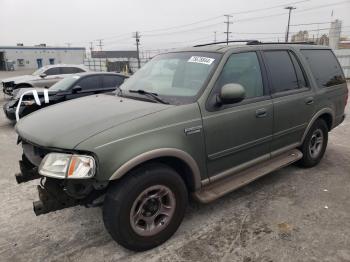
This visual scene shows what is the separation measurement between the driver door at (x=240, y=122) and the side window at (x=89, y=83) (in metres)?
6.12

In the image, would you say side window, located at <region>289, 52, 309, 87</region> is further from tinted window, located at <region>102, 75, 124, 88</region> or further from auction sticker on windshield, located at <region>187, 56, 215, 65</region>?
tinted window, located at <region>102, 75, 124, 88</region>

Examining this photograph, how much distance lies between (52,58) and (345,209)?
62470mm

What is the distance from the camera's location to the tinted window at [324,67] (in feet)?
15.4

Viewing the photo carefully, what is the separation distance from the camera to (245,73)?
3.72m

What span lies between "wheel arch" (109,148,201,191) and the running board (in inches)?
6.6

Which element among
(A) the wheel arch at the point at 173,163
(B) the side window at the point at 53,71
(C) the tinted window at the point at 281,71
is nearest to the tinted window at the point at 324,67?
(C) the tinted window at the point at 281,71

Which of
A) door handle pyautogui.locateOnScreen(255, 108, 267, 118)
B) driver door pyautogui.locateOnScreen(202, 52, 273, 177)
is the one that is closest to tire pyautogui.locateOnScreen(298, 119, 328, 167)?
driver door pyautogui.locateOnScreen(202, 52, 273, 177)

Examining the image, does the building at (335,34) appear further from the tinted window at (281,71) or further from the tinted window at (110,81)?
the tinted window at (281,71)

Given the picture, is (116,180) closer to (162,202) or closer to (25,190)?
(162,202)

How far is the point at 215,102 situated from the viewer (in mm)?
3299

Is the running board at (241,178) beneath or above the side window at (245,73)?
beneath

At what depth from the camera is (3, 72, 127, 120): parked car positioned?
26.5 ft

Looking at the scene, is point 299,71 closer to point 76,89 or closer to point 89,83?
point 76,89

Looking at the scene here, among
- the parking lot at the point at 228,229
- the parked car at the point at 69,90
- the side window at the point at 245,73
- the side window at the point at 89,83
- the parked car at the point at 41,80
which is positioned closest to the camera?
the parking lot at the point at 228,229
